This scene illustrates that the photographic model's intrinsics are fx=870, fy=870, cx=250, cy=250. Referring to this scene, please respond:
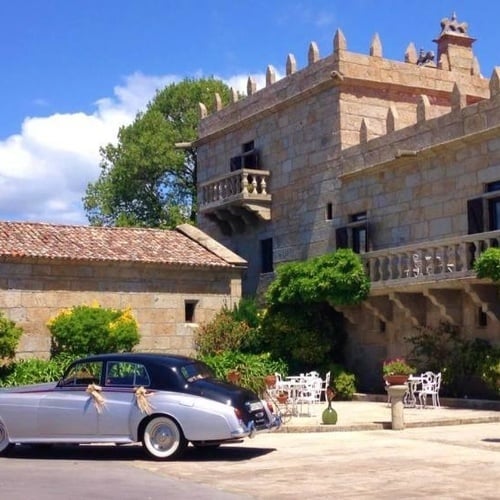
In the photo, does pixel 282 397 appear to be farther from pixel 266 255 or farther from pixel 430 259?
pixel 266 255

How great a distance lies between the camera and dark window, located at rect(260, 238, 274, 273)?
29.1 m

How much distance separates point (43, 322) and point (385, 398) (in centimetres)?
943

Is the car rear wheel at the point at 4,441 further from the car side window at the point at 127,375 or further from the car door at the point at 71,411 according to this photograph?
the car side window at the point at 127,375

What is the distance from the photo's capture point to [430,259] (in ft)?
71.0

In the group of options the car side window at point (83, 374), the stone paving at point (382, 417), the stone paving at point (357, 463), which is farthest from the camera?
the stone paving at point (382, 417)

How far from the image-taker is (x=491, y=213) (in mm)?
21000

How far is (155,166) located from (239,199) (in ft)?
60.2

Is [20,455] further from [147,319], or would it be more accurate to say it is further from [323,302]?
[323,302]

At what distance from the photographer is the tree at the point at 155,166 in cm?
4584

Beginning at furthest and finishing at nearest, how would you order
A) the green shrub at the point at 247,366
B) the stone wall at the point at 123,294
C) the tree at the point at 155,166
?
the tree at the point at 155,166 < the stone wall at the point at 123,294 < the green shrub at the point at 247,366

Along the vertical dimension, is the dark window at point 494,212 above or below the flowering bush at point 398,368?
above

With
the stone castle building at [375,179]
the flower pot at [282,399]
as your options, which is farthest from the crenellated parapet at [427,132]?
the flower pot at [282,399]

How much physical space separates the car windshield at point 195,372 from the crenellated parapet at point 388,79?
40.0ft

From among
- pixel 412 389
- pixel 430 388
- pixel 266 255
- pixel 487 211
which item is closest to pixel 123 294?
pixel 266 255
